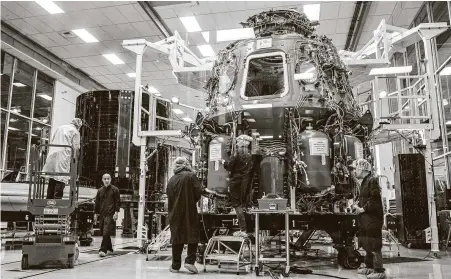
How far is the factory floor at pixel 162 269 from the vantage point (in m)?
5.00

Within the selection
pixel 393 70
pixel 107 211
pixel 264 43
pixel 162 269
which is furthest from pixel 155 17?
pixel 162 269

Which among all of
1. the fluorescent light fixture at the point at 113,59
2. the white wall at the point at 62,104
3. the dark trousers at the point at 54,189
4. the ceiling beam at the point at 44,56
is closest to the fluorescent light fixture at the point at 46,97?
the white wall at the point at 62,104

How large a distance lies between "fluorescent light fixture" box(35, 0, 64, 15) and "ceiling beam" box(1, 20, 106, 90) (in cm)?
212

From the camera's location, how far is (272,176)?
6.25m

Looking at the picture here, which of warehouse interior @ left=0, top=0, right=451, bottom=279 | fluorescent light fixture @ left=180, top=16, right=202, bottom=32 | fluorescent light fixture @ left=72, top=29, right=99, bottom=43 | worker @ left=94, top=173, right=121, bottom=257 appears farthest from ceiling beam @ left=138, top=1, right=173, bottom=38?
worker @ left=94, top=173, right=121, bottom=257

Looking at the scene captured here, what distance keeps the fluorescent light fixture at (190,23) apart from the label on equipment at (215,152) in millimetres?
6833

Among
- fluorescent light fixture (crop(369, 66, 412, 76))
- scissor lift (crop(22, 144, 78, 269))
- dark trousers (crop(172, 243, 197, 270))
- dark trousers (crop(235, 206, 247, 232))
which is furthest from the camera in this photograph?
fluorescent light fixture (crop(369, 66, 412, 76))

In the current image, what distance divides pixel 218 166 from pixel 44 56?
1162 cm

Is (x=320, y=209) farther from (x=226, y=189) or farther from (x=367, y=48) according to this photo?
(x=367, y=48)

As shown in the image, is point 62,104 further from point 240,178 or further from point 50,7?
point 240,178

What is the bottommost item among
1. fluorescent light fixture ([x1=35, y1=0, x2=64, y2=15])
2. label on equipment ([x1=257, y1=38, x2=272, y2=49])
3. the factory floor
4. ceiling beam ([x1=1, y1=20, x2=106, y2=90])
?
the factory floor

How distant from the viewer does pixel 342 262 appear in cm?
579

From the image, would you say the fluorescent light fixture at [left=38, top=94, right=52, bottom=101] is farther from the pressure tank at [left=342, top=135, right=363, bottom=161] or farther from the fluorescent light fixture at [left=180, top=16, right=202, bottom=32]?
the pressure tank at [left=342, top=135, right=363, bottom=161]

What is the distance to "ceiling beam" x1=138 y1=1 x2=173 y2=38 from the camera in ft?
38.4
